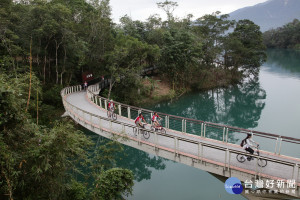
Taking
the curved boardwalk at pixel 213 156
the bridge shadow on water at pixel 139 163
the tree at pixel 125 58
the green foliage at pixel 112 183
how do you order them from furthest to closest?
the tree at pixel 125 58 < the bridge shadow on water at pixel 139 163 < the green foliage at pixel 112 183 < the curved boardwalk at pixel 213 156

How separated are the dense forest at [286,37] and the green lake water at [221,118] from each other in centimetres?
3702

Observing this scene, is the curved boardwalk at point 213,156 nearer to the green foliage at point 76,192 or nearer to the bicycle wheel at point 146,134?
the bicycle wheel at point 146,134

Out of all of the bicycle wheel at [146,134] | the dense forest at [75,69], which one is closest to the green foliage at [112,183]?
the dense forest at [75,69]

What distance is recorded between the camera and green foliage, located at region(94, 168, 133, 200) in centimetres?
895

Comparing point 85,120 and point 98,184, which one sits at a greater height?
point 85,120

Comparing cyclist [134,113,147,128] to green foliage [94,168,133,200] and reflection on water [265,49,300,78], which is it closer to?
green foliage [94,168,133,200]

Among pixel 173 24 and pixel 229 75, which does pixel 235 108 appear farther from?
pixel 173 24

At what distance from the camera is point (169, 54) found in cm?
2838

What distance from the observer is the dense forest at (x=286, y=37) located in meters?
79.9

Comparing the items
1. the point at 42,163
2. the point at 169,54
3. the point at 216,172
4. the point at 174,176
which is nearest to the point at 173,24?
the point at 169,54

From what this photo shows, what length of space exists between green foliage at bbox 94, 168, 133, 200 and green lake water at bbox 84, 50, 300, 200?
0.89m

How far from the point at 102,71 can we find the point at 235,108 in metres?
17.5

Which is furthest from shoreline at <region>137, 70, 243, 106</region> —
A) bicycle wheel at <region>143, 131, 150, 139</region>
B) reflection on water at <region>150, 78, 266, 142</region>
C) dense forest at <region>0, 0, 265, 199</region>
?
bicycle wheel at <region>143, 131, 150, 139</region>

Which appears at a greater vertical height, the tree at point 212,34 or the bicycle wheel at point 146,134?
the tree at point 212,34
